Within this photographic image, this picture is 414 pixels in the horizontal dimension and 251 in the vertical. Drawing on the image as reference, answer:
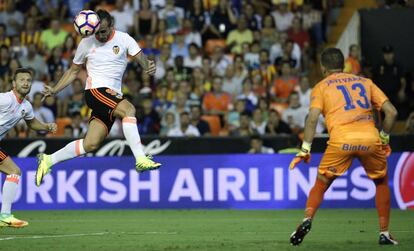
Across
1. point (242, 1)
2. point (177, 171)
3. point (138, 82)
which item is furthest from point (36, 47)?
point (177, 171)

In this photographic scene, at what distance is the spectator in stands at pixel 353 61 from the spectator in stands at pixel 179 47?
Answer: 12.5ft

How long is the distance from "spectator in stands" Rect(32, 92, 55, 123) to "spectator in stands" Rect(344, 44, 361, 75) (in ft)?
21.1

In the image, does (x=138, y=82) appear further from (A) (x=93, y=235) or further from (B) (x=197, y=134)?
(A) (x=93, y=235)

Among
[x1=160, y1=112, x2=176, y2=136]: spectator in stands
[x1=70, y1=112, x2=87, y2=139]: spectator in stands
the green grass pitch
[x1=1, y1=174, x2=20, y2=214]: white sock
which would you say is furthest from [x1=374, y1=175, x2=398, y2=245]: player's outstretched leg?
[x1=70, y1=112, x2=87, y2=139]: spectator in stands

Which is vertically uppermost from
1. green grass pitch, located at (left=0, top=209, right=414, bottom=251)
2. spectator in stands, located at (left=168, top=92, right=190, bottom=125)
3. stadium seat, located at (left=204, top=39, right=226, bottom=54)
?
stadium seat, located at (left=204, top=39, right=226, bottom=54)

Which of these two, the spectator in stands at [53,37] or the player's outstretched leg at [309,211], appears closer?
the player's outstretched leg at [309,211]

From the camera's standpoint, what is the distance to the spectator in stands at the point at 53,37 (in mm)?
24125

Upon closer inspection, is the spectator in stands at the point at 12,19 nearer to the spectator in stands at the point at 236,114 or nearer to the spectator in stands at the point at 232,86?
the spectator in stands at the point at 232,86

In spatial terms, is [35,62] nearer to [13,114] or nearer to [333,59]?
[13,114]

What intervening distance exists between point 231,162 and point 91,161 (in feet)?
8.56

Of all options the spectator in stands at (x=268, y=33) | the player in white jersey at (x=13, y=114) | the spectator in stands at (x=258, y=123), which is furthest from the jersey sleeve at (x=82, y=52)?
the spectator in stands at (x=268, y=33)

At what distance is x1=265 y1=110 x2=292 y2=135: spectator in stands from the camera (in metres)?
20.8

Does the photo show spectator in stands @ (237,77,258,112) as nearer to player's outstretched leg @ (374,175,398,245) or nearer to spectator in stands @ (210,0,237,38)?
spectator in stands @ (210,0,237,38)

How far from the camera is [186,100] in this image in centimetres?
2205
